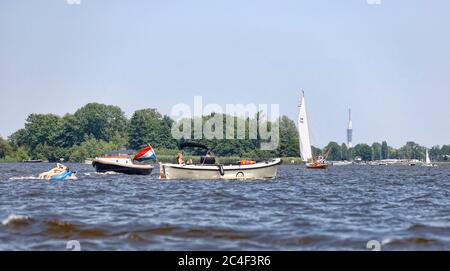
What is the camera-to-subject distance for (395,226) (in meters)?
24.5

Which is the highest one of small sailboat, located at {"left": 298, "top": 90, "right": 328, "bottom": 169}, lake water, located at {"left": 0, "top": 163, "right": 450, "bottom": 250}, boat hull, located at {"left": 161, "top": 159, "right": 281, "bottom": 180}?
small sailboat, located at {"left": 298, "top": 90, "right": 328, "bottom": 169}

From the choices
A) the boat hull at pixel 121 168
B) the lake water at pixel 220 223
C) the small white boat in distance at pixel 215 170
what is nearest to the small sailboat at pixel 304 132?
the boat hull at pixel 121 168

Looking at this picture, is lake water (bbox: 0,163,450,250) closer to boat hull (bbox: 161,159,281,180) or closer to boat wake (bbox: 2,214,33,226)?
boat wake (bbox: 2,214,33,226)

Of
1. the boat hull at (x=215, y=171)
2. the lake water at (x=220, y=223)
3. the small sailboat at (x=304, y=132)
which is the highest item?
the small sailboat at (x=304, y=132)

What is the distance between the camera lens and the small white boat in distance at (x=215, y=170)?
184ft

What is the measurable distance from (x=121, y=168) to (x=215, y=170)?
981 inches

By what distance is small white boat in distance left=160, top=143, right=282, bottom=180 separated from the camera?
56.2 meters

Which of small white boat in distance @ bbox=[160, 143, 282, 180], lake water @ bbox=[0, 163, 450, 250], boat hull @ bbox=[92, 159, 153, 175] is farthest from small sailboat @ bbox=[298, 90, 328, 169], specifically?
lake water @ bbox=[0, 163, 450, 250]

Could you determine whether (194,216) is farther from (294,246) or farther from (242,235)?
(294,246)

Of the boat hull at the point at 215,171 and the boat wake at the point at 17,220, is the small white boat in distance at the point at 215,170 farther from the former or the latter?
the boat wake at the point at 17,220

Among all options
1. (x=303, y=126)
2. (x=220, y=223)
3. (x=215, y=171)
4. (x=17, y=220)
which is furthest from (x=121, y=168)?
(x=303, y=126)

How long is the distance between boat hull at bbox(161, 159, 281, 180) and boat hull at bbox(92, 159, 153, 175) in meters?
18.2

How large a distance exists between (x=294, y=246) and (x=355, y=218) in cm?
723
